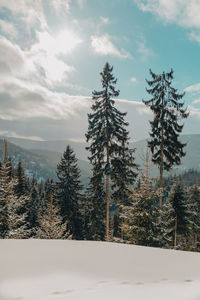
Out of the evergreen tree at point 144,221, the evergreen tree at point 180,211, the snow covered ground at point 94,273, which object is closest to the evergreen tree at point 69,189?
the evergreen tree at point 180,211

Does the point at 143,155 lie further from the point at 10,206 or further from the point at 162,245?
the point at 10,206

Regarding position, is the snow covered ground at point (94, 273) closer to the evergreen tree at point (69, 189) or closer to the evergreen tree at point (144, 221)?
the evergreen tree at point (144, 221)

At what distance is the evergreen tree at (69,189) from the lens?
20.1 meters

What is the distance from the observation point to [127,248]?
4.24 meters

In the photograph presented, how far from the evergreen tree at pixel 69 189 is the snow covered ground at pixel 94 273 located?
16.2 metres

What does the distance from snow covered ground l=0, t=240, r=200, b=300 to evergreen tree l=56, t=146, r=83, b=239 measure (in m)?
16.2

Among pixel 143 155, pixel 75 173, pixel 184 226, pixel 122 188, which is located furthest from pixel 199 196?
pixel 143 155

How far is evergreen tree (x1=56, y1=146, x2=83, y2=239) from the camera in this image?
20094 mm

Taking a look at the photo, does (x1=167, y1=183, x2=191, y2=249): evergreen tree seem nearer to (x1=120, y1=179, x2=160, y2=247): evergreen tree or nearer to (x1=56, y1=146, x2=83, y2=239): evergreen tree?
(x1=120, y1=179, x2=160, y2=247): evergreen tree

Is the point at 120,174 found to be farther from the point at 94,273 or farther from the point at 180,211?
the point at 94,273

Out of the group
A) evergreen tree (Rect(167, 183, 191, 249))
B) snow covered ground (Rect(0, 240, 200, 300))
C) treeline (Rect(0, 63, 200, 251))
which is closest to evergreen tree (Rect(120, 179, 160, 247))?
treeline (Rect(0, 63, 200, 251))

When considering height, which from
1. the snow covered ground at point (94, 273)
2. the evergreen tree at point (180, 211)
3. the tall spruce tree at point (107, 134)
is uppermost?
the tall spruce tree at point (107, 134)

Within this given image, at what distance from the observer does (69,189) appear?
66.3 ft

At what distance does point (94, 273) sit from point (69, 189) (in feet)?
58.8
